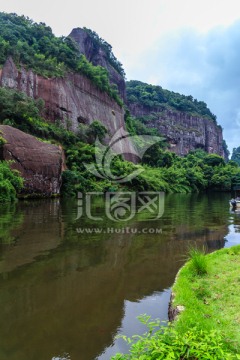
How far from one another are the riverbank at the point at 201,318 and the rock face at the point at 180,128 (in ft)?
247

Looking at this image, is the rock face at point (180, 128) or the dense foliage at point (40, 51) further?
the rock face at point (180, 128)

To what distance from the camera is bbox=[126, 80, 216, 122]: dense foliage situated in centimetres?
8431

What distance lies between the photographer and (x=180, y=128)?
8406 centimetres

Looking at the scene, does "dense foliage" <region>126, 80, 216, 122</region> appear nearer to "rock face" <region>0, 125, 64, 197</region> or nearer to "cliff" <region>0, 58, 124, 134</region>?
"cliff" <region>0, 58, 124, 134</region>

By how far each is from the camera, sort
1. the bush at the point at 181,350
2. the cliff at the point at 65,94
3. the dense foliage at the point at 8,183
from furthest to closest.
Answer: the cliff at the point at 65,94, the dense foliage at the point at 8,183, the bush at the point at 181,350

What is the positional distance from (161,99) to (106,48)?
2711cm

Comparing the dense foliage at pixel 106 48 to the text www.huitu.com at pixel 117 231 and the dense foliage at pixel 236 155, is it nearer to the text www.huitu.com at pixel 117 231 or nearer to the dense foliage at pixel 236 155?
the text www.huitu.com at pixel 117 231

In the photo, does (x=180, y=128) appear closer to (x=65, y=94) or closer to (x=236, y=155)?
(x=65, y=94)

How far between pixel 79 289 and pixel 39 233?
5426mm

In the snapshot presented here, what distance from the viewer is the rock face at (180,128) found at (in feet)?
267

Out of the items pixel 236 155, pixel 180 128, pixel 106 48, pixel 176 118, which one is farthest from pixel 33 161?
pixel 236 155

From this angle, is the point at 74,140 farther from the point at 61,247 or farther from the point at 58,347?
the point at 58,347

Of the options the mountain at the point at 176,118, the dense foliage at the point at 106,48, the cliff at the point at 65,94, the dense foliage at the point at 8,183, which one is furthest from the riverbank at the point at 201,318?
the mountain at the point at 176,118

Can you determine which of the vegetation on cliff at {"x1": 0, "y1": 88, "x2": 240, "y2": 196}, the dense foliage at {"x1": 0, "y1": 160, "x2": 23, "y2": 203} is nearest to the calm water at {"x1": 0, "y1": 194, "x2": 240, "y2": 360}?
the dense foliage at {"x1": 0, "y1": 160, "x2": 23, "y2": 203}
